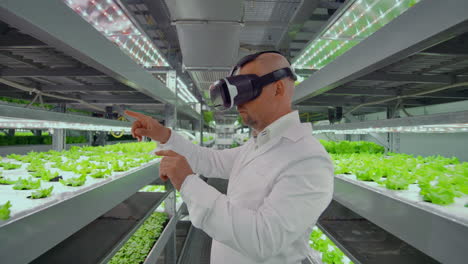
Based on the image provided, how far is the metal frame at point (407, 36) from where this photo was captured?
760mm

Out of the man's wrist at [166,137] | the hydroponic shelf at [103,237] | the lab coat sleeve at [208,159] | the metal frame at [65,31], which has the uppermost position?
the metal frame at [65,31]

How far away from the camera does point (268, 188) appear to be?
875mm

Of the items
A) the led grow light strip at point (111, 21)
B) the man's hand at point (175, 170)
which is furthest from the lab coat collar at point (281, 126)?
the led grow light strip at point (111, 21)

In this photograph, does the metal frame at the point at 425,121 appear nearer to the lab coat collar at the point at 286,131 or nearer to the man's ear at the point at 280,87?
the lab coat collar at the point at 286,131

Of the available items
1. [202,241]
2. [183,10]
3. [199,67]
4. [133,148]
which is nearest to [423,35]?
[183,10]

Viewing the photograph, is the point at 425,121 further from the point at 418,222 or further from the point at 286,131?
A: the point at 286,131

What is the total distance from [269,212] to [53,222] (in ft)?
2.44

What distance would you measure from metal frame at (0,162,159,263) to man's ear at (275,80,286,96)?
0.92m

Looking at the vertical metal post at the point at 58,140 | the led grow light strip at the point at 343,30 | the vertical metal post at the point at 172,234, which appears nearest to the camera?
the led grow light strip at the point at 343,30

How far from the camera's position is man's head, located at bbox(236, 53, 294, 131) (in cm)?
98

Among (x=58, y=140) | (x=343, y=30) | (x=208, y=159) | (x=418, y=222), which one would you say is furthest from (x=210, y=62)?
(x=418, y=222)

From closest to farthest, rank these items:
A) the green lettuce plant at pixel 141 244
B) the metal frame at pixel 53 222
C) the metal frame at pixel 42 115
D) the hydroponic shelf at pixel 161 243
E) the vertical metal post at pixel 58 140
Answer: the metal frame at pixel 53 222, the metal frame at pixel 42 115, the hydroponic shelf at pixel 161 243, the green lettuce plant at pixel 141 244, the vertical metal post at pixel 58 140

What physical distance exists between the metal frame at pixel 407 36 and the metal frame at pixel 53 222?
4.68 ft

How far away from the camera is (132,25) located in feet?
6.48
